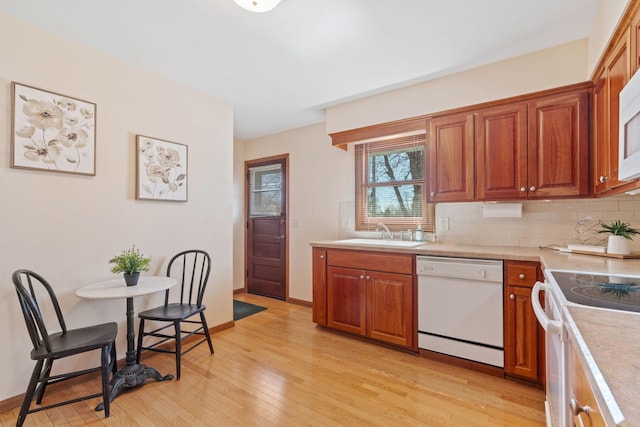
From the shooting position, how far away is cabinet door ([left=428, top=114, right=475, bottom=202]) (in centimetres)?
250

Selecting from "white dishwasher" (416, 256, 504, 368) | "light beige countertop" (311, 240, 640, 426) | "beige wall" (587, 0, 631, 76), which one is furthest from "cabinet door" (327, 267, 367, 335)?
"beige wall" (587, 0, 631, 76)

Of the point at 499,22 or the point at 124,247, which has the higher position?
the point at 499,22

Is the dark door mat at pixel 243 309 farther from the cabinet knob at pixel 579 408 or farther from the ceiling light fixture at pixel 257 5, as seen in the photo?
the cabinet knob at pixel 579 408

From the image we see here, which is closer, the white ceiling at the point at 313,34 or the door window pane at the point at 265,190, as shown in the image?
the white ceiling at the point at 313,34

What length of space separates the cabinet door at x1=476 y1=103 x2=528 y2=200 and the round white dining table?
2.62m

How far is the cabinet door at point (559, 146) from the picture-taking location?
2.08 meters

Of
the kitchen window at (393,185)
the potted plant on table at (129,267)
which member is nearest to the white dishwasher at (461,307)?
the kitchen window at (393,185)

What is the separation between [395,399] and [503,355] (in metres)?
0.87

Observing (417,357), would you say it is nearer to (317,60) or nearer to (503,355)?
(503,355)

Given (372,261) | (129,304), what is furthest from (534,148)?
(129,304)

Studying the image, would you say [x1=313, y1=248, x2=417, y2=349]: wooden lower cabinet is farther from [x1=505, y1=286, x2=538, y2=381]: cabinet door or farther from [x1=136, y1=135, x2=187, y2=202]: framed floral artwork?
[x1=136, y1=135, x2=187, y2=202]: framed floral artwork

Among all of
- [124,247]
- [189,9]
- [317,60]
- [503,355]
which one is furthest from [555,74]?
[124,247]

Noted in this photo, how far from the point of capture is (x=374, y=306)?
106 inches

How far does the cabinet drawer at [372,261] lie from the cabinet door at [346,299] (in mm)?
61
